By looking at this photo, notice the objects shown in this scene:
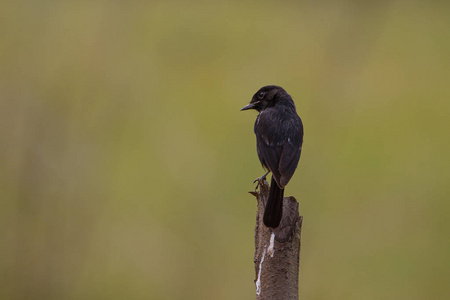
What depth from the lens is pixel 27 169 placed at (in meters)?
6.75

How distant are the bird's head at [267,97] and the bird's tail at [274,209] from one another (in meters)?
1.41

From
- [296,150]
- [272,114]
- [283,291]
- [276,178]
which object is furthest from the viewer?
[272,114]

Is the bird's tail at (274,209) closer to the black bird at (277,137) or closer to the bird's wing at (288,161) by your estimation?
the black bird at (277,137)

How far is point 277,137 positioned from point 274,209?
1056 millimetres

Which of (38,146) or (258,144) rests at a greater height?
(38,146)

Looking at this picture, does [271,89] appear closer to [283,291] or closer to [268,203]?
[268,203]

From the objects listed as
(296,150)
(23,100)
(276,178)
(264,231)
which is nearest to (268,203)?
(264,231)

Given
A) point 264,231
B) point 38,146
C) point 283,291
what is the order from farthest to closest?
point 38,146 < point 264,231 < point 283,291

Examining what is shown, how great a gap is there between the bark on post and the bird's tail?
0.03 m

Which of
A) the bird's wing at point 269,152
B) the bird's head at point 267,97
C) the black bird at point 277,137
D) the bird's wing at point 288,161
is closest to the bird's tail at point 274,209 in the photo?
the black bird at point 277,137

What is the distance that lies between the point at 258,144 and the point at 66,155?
11.8 ft

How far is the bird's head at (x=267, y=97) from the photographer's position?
4.50m

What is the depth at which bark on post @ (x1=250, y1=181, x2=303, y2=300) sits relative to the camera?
279 centimetres

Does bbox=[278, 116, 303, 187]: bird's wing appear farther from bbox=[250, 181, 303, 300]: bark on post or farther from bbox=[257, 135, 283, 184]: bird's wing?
bbox=[250, 181, 303, 300]: bark on post
